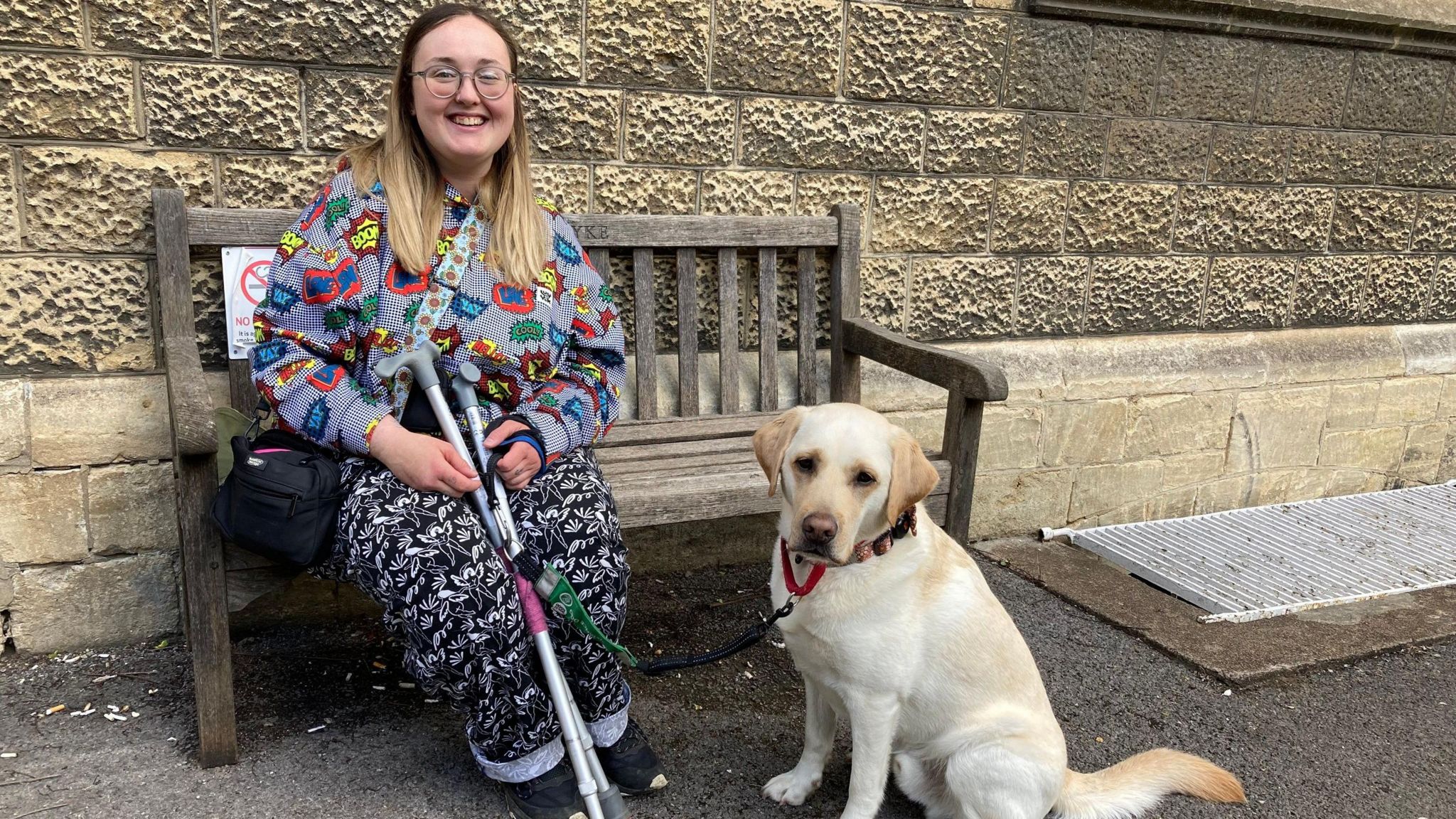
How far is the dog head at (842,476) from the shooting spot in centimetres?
212

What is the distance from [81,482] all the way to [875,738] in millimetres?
2535

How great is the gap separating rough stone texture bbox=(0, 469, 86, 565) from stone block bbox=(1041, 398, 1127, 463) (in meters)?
3.73

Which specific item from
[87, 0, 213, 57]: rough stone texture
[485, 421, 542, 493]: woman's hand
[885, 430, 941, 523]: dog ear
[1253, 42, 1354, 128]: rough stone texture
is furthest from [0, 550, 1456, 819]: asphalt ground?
[1253, 42, 1354, 128]: rough stone texture

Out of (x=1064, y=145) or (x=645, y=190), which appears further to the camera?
(x=1064, y=145)

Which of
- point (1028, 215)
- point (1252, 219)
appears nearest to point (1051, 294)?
point (1028, 215)

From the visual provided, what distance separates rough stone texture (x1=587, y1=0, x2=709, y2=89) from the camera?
3395mm

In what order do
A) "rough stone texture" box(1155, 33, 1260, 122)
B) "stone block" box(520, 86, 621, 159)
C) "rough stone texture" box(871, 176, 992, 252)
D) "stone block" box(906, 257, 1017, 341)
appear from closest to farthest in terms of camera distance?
"stone block" box(520, 86, 621, 159) < "rough stone texture" box(871, 176, 992, 252) < "stone block" box(906, 257, 1017, 341) < "rough stone texture" box(1155, 33, 1260, 122)

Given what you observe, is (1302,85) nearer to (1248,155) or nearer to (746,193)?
(1248,155)

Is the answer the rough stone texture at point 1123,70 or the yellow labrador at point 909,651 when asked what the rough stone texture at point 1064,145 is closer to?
the rough stone texture at point 1123,70

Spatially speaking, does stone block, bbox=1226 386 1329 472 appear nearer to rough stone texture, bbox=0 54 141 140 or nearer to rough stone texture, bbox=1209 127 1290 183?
rough stone texture, bbox=1209 127 1290 183

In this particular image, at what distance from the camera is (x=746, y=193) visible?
3762mm

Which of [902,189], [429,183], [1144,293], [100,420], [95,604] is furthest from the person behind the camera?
[1144,293]

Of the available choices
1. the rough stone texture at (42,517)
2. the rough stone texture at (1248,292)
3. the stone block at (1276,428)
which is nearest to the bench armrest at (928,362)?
the rough stone texture at (1248,292)

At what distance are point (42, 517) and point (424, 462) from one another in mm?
1564
